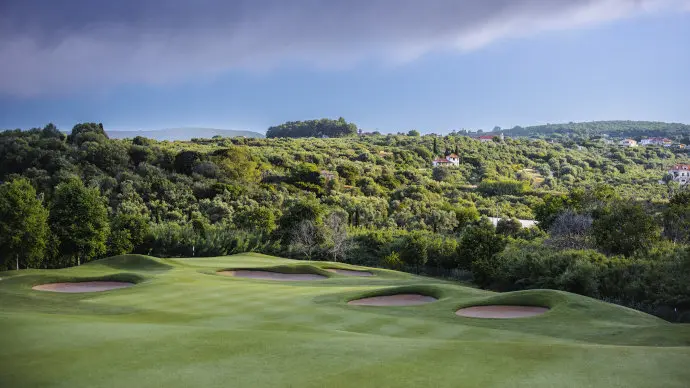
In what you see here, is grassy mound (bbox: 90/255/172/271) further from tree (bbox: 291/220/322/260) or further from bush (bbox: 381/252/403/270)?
bush (bbox: 381/252/403/270)

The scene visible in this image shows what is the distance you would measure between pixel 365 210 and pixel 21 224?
4086 centimetres

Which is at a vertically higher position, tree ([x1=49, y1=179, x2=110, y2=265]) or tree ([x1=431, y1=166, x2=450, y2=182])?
tree ([x1=431, y1=166, x2=450, y2=182])

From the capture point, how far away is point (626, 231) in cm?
3669

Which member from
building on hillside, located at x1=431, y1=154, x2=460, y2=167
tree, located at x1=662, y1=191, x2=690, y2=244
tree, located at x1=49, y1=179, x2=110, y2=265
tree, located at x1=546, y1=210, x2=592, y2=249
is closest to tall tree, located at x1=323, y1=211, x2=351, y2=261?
tree, located at x1=546, y1=210, x2=592, y2=249

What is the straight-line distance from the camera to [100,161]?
234ft

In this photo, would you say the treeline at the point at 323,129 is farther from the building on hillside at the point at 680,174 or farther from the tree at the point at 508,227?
the tree at the point at 508,227

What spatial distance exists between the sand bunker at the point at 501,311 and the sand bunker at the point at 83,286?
17.2m

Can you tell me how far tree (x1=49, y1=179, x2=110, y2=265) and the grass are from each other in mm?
18001

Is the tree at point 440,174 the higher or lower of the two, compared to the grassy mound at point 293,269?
higher

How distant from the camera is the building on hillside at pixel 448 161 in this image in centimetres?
10944

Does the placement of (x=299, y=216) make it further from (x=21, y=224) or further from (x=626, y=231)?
(x=626, y=231)

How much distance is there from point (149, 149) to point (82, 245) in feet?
137

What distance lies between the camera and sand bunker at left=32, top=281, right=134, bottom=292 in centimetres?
2804

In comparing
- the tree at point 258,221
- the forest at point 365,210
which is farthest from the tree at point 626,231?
the tree at point 258,221
